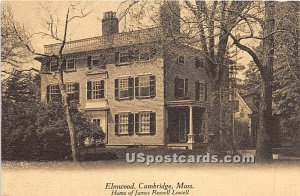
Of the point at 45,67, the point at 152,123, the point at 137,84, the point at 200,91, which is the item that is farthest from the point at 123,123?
the point at 45,67

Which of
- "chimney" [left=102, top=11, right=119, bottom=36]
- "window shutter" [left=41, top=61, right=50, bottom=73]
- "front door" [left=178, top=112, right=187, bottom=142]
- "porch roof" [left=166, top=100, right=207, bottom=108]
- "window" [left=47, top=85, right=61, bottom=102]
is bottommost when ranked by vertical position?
"front door" [left=178, top=112, right=187, bottom=142]

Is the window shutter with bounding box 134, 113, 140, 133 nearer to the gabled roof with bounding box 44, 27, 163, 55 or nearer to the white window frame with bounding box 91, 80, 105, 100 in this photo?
the white window frame with bounding box 91, 80, 105, 100

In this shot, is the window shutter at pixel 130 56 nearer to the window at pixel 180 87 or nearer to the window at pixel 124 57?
the window at pixel 124 57

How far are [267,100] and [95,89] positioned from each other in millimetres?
1942

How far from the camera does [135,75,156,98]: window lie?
5922 millimetres

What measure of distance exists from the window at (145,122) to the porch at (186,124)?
0.56 feet

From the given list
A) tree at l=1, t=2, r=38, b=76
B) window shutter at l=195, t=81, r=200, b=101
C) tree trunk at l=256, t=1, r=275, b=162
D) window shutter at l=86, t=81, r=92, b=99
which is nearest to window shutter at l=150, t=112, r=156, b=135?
window shutter at l=195, t=81, r=200, b=101

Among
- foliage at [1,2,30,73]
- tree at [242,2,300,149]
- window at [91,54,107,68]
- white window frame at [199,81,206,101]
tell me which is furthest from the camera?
window at [91,54,107,68]

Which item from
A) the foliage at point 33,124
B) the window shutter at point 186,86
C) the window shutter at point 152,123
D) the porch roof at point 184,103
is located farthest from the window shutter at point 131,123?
the window shutter at point 186,86

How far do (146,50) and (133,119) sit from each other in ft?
2.60

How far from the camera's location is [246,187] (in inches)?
228

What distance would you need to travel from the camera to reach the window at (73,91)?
5984 millimetres

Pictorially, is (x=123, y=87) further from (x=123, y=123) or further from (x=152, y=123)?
(x=152, y=123)

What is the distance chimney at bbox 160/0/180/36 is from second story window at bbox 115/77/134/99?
694mm
